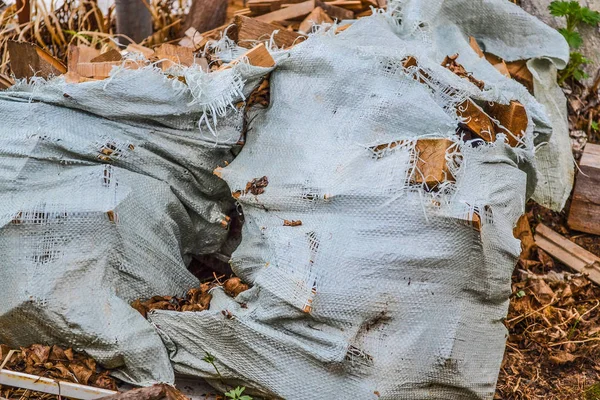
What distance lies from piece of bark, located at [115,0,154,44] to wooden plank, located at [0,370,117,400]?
2097mm

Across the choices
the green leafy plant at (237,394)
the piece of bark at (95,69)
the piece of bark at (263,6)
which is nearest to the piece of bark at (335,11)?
the piece of bark at (263,6)

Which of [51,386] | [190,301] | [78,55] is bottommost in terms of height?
[51,386]

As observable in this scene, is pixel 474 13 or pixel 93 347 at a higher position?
pixel 474 13

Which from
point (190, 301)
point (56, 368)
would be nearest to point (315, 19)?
point (190, 301)

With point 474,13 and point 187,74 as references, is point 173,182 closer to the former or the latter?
point 187,74

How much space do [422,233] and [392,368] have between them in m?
0.42

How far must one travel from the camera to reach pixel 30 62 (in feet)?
8.76

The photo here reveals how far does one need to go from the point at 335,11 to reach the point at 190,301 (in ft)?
5.76

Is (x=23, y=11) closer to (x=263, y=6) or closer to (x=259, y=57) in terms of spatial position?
(x=263, y=6)

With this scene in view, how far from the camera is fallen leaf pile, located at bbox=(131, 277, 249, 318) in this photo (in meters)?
2.22

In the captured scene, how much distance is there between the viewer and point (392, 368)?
1.98 meters

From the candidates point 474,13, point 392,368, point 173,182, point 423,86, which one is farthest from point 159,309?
point 474,13

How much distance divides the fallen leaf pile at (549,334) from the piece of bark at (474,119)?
873 millimetres

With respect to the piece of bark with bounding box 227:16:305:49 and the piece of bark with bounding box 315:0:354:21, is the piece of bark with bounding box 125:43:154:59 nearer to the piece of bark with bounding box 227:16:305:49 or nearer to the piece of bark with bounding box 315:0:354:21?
the piece of bark with bounding box 227:16:305:49
